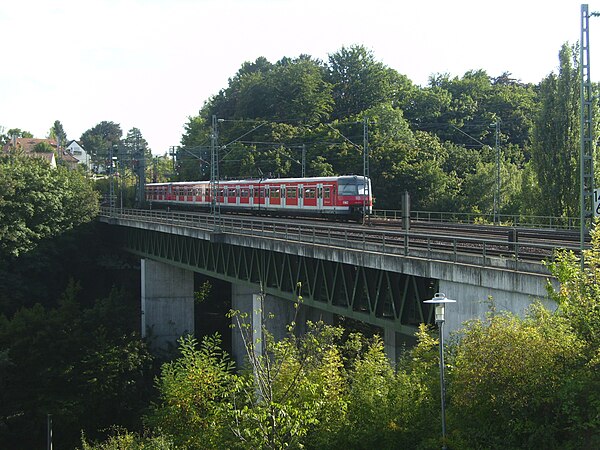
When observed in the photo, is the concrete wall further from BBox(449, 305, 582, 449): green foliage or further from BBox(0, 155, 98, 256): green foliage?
BBox(0, 155, 98, 256): green foliage

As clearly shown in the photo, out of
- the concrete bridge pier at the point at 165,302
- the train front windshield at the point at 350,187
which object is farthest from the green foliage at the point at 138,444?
the train front windshield at the point at 350,187

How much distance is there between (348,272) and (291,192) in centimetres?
2504

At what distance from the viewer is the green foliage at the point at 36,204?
173ft

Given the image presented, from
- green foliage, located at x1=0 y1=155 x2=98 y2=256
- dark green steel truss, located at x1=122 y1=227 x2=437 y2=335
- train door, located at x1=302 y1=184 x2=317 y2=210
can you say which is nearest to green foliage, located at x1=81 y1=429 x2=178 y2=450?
dark green steel truss, located at x1=122 y1=227 x2=437 y2=335

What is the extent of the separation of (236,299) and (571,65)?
2294cm

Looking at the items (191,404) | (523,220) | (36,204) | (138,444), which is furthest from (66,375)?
(523,220)

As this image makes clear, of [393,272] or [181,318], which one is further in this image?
[181,318]

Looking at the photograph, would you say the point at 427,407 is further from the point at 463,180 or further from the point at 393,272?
the point at 463,180

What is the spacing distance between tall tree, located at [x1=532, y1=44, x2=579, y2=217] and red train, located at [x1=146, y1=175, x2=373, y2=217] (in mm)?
9826

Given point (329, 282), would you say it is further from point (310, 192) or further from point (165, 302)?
point (165, 302)

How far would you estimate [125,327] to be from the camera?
49.2 m

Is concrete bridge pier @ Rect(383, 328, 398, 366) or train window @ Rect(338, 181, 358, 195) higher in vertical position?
train window @ Rect(338, 181, 358, 195)

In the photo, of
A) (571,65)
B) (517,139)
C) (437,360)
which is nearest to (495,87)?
(517,139)

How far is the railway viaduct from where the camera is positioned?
19.0 meters
